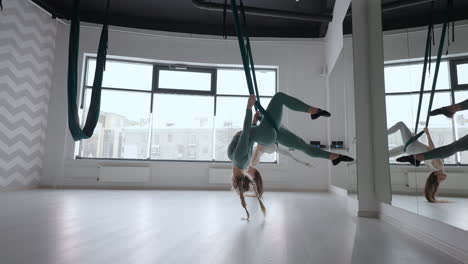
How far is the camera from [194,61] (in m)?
6.33

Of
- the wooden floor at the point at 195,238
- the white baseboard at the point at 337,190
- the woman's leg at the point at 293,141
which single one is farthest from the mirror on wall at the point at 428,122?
the white baseboard at the point at 337,190

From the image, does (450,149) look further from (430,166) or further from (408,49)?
(408,49)

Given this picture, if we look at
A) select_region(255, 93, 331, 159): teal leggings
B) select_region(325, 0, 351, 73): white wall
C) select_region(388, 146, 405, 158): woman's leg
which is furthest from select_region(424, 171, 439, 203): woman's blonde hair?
select_region(325, 0, 351, 73): white wall

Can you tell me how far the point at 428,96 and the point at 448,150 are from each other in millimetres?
498

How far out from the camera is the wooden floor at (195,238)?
5.28 ft

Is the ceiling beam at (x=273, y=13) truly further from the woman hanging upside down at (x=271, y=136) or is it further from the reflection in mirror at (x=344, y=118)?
the woman hanging upside down at (x=271, y=136)

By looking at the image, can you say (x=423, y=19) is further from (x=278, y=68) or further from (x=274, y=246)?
(x=278, y=68)

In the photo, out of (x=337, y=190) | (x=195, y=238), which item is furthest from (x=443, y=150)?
(x=337, y=190)

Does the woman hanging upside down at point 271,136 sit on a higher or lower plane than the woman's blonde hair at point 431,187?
higher

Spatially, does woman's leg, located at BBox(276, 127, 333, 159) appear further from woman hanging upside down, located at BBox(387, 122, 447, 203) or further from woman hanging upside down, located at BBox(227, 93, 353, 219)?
woman hanging upside down, located at BBox(387, 122, 447, 203)

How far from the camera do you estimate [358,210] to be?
308 centimetres

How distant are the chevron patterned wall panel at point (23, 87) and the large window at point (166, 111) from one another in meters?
0.81

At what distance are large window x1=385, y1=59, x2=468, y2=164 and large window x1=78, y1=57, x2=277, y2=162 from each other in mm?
3766

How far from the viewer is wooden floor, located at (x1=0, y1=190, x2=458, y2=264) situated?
1.61m
